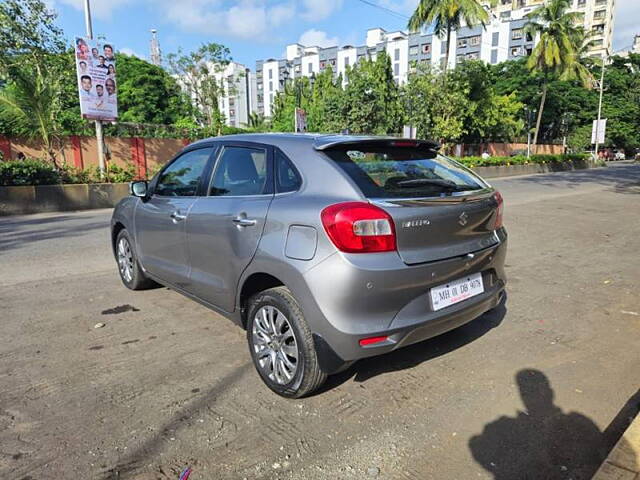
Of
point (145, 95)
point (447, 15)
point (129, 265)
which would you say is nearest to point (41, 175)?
point (129, 265)

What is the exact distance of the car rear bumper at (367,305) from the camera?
2.50m

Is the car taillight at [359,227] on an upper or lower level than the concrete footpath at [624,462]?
upper

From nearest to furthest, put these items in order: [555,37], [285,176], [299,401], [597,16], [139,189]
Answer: [299,401], [285,176], [139,189], [555,37], [597,16]

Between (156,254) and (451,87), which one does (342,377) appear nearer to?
(156,254)

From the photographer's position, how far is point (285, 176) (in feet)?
9.80

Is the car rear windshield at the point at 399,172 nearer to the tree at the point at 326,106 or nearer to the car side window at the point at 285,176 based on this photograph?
the car side window at the point at 285,176

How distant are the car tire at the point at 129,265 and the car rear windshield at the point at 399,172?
2798 millimetres

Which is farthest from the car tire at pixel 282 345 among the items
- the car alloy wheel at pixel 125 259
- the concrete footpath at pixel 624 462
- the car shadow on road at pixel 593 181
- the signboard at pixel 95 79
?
the car shadow on road at pixel 593 181

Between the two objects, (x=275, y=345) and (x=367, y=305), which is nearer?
(x=367, y=305)

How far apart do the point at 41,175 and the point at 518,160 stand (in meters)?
25.9

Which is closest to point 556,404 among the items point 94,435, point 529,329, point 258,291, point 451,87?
point 529,329

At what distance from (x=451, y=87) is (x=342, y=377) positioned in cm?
2742

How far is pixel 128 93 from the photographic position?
38844mm

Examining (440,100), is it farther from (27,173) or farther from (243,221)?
(243,221)
